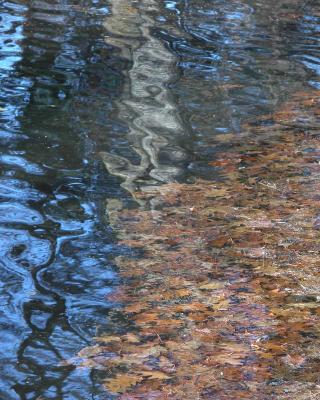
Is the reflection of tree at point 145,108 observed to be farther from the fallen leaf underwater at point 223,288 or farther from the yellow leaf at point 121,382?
the yellow leaf at point 121,382

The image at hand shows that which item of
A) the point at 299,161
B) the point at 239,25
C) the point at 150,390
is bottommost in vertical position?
the point at 239,25

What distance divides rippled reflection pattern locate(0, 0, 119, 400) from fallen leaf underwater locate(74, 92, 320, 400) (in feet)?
0.72

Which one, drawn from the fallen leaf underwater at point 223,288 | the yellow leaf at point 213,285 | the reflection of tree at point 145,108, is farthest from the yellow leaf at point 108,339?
the reflection of tree at point 145,108

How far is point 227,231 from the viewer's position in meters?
6.75

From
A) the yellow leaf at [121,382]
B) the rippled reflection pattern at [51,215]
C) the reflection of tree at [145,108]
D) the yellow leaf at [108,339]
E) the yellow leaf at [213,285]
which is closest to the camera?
the yellow leaf at [121,382]

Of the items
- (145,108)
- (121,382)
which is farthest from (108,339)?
(145,108)

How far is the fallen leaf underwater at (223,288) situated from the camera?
4727 millimetres

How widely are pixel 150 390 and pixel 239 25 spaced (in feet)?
39.5

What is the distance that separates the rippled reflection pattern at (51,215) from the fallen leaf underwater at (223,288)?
8.6 inches

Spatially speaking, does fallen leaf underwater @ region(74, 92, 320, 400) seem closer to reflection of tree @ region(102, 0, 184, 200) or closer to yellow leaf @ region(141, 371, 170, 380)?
yellow leaf @ region(141, 371, 170, 380)

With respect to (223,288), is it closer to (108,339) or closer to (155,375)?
(108,339)

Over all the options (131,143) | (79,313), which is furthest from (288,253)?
(131,143)

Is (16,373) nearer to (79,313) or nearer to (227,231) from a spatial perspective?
(79,313)

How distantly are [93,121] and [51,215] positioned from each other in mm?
2603
